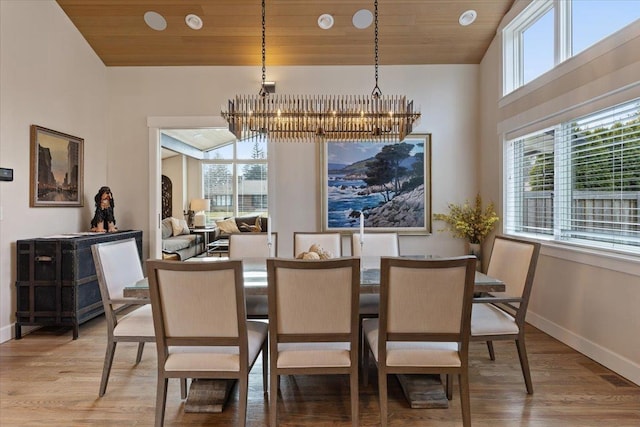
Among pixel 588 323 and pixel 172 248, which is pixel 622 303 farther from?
pixel 172 248

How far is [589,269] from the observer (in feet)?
9.75

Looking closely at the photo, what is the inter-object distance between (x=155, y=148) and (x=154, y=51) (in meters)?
1.16

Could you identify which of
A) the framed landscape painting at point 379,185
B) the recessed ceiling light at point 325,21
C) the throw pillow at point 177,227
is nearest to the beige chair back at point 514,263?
the framed landscape painting at point 379,185

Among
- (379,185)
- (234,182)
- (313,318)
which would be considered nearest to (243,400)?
(313,318)

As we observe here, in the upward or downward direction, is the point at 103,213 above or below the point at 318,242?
above

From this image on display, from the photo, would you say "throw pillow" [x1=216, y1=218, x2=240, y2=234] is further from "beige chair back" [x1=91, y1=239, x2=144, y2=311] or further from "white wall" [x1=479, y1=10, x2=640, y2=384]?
"white wall" [x1=479, y1=10, x2=640, y2=384]

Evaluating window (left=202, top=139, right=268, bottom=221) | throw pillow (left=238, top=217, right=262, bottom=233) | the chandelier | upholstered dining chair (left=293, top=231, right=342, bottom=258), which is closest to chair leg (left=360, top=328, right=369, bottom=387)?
upholstered dining chair (left=293, top=231, right=342, bottom=258)

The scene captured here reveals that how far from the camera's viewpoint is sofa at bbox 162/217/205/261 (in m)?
6.96

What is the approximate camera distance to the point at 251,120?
283 centimetres

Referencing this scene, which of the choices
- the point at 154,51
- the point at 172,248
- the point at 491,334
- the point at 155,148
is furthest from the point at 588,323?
the point at 172,248

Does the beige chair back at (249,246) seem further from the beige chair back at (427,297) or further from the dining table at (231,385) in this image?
the beige chair back at (427,297)

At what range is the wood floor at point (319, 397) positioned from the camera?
210 centimetres

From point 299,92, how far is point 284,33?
73 centimetres

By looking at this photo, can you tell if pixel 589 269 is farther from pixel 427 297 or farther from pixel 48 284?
pixel 48 284
